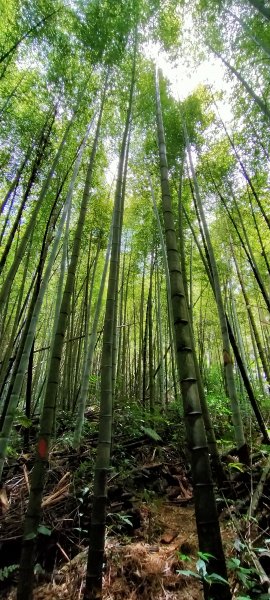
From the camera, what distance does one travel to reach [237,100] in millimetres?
4660

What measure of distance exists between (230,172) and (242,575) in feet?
18.0

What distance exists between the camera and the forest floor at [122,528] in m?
1.89

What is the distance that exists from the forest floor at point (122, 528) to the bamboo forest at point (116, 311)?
0.04ft

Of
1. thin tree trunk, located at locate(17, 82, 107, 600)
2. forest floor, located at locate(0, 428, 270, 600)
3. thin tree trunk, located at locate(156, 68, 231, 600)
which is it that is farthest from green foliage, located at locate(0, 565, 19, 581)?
thin tree trunk, located at locate(156, 68, 231, 600)

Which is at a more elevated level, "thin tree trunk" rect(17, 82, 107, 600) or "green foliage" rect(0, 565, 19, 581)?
"thin tree trunk" rect(17, 82, 107, 600)

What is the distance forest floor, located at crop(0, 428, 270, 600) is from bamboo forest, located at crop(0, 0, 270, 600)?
13mm

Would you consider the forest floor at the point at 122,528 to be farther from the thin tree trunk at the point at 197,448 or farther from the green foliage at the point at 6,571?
the thin tree trunk at the point at 197,448

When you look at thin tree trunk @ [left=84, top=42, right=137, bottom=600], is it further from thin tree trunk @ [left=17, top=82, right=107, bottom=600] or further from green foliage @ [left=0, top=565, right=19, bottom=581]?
green foliage @ [left=0, top=565, right=19, bottom=581]

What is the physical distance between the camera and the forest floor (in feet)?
6.19

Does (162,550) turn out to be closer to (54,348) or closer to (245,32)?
(54,348)

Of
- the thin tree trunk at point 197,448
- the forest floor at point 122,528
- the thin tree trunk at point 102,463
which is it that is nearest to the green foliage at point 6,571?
the forest floor at point 122,528

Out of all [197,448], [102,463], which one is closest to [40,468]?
[102,463]

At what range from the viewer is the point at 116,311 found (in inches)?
103

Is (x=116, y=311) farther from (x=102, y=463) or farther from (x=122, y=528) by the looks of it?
(x=122, y=528)
